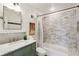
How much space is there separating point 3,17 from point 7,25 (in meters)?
0.17

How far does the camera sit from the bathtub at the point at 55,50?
1725 mm

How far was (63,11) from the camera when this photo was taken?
1796 mm

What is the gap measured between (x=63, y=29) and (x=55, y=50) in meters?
0.44

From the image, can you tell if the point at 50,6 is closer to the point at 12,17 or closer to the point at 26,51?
the point at 12,17

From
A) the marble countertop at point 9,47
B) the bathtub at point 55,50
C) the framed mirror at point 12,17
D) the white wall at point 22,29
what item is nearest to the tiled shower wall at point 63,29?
the bathtub at point 55,50

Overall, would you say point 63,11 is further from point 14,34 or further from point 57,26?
point 14,34

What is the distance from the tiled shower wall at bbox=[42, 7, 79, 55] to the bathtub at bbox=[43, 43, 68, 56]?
0.21 ft

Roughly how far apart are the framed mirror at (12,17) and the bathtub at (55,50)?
0.73 m

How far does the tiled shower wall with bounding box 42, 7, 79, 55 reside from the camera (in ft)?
5.56

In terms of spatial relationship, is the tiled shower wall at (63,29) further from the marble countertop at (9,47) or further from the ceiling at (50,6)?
the marble countertop at (9,47)

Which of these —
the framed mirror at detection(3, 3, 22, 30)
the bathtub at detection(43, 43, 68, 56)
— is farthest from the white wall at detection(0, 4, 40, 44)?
the bathtub at detection(43, 43, 68, 56)

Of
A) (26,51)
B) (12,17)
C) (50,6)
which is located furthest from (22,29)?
(50,6)

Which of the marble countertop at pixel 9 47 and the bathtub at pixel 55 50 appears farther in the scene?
the bathtub at pixel 55 50

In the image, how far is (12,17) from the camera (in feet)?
5.83
